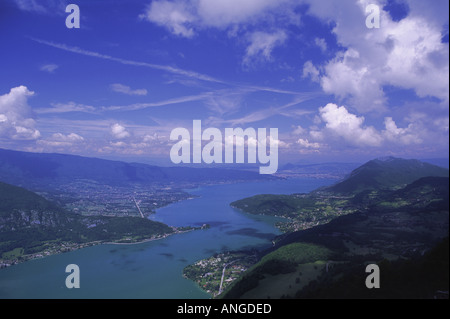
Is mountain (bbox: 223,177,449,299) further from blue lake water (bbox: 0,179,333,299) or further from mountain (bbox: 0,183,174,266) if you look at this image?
mountain (bbox: 0,183,174,266)

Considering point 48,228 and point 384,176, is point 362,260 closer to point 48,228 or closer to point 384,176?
point 48,228

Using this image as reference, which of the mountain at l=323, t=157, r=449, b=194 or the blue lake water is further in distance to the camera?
the mountain at l=323, t=157, r=449, b=194

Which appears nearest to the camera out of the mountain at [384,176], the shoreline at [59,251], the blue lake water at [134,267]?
the blue lake water at [134,267]

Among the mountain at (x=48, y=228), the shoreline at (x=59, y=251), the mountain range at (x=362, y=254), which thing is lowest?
the shoreline at (x=59, y=251)

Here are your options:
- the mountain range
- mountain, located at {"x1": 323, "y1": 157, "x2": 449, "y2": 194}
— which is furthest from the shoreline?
mountain, located at {"x1": 323, "y1": 157, "x2": 449, "y2": 194}

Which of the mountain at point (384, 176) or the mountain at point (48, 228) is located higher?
the mountain at point (384, 176)

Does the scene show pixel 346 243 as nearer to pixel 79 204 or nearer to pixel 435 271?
pixel 435 271

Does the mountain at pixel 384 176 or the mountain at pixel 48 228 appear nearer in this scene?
the mountain at pixel 48 228

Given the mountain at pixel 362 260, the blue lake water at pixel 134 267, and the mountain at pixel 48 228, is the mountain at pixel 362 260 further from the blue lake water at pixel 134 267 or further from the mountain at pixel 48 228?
the mountain at pixel 48 228

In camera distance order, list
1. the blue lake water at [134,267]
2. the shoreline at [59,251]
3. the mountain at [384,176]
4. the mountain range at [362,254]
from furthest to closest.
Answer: the mountain at [384,176], the shoreline at [59,251], the blue lake water at [134,267], the mountain range at [362,254]

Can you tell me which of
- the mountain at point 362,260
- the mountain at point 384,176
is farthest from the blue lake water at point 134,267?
the mountain at point 384,176

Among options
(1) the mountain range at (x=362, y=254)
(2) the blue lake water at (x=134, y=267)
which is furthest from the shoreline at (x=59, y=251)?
(1) the mountain range at (x=362, y=254)

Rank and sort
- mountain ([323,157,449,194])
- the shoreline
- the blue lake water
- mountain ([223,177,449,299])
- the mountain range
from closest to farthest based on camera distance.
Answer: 1. mountain ([223,177,449,299])
2. the mountain range
3. the blue lake water
4. the shoreline
5. mountain ([323,157,449,194])
